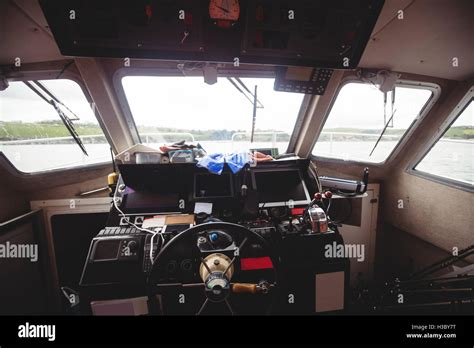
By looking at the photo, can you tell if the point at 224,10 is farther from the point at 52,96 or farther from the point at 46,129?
the point at 46,129

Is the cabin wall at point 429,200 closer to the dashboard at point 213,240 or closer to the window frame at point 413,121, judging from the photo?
the window frame at point 413,121

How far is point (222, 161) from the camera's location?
6.50 ft

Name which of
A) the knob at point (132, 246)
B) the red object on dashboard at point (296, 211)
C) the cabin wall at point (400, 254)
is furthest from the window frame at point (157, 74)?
the cabin wall at point (400, 254)

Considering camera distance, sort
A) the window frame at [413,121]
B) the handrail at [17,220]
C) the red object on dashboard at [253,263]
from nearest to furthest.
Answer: the red object on dashboard at [253,263] < the handrail at [17,220] < the window frame at [413,121]

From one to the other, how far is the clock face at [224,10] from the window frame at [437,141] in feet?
7.68

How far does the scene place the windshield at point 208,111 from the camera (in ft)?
7.18

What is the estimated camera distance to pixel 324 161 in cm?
294

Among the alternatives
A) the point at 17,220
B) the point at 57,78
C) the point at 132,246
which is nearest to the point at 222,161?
the point at 132,246

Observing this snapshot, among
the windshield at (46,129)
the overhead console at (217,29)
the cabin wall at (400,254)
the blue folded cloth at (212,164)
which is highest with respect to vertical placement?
the overhead console at (217,29)

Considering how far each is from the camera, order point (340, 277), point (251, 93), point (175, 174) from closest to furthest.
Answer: point (340, 277) < point (175, 174) < point (251, 93)

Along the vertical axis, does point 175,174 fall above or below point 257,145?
below
